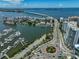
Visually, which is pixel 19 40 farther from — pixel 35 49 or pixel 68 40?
pixel 68 40

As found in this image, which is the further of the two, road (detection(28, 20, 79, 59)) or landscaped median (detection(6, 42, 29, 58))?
landscaped median (detection(6, 42, 29, 58))

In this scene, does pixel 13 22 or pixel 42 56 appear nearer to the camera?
pixel 42 56

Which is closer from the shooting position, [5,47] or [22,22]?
[5,47]

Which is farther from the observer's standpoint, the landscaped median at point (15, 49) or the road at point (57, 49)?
the landscaped median at point (15, 49)

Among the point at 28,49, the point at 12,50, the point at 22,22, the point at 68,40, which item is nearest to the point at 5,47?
the point at 12,50

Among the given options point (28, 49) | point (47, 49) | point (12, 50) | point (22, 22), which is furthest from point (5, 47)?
point (22, 22)

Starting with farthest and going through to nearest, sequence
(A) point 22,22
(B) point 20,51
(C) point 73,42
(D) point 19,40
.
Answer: (A) point 22,22
(D) point 19,40
(C) point 73,42
(B) point 20,51

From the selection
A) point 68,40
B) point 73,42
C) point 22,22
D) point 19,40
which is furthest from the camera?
point 22,22

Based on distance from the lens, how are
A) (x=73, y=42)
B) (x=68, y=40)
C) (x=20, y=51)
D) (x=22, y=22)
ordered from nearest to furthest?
1. (x=20, y=51)
2. (x=73, y=42)
3. (x=68, y=40)
4. (x=22, y=22)

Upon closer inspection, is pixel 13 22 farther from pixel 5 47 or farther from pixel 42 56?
pixel 42 56
